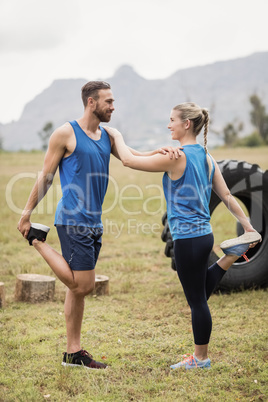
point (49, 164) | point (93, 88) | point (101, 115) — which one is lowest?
point (49, 164)

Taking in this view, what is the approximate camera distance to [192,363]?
386 centimetres

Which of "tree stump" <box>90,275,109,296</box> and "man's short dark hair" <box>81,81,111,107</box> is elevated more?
"man's short dark hair" <box>81,81,111,107</box>

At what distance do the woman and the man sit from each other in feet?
0.86

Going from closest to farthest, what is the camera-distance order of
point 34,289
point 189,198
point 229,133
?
point 189,198 → point 34,289 → point 229,133

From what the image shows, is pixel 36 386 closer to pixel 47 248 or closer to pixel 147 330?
pixel 47 248

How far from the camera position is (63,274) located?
12.1ft

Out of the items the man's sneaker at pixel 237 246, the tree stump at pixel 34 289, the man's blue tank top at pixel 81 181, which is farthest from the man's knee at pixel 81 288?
the tree stump at pixel 34 289

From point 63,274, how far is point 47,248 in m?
0.29

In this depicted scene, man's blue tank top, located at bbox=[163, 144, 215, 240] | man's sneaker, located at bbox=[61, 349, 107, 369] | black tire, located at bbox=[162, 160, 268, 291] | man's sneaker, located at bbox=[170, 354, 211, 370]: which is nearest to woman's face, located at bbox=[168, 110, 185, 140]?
man's blue tank top, located at bbox=[163, 144, 215, 240]

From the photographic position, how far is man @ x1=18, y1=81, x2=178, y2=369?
12.0 feet

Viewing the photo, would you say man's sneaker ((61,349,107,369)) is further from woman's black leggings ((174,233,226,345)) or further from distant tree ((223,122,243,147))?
distant tree ((223,122,243,147))

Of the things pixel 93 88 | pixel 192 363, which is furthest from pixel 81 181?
pixel 192 363

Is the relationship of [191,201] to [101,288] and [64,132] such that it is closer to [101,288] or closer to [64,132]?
[64,132]

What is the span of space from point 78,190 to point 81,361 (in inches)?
54.8
